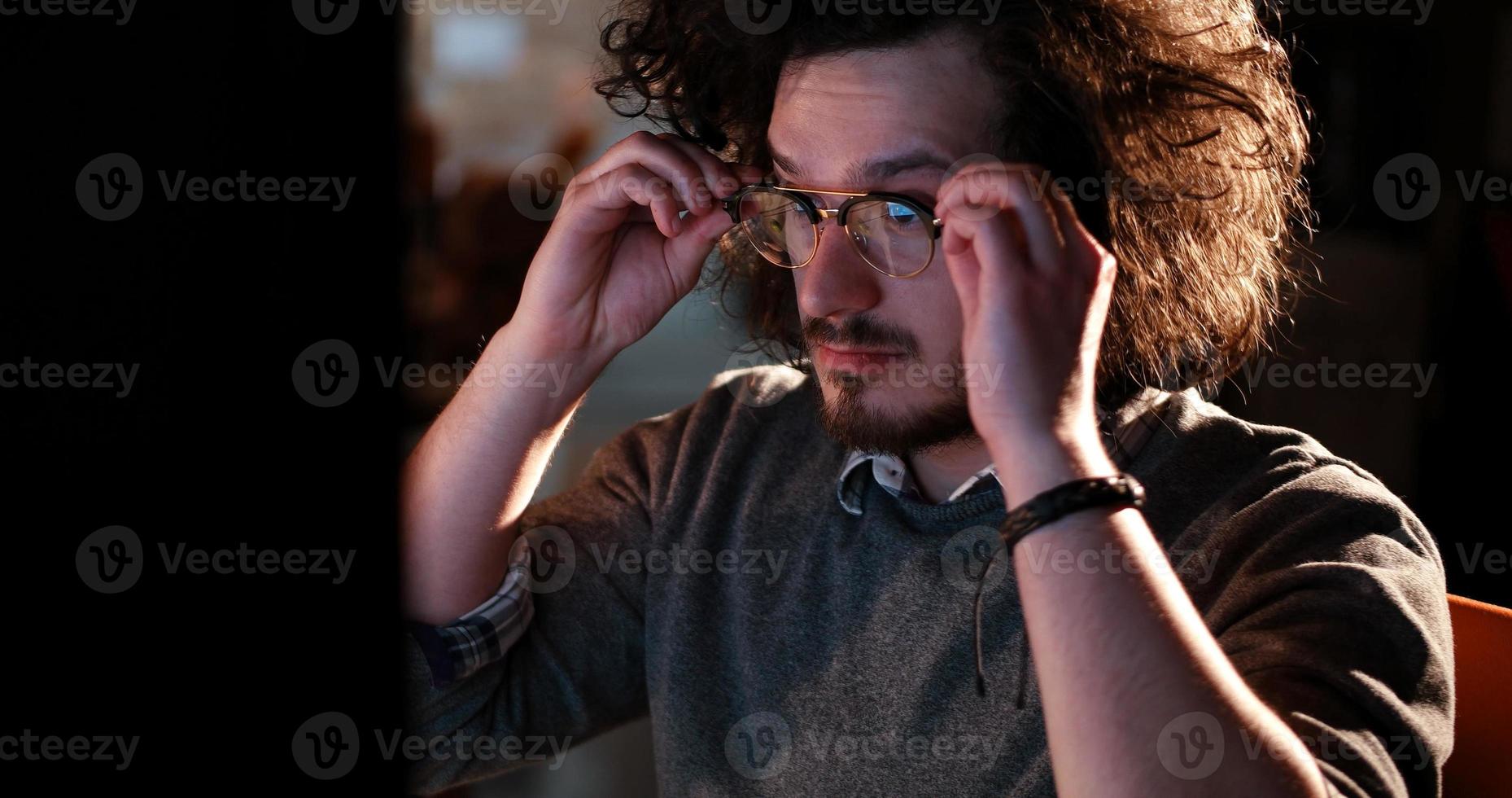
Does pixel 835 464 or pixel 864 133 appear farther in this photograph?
pixel 835 464

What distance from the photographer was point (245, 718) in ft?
2.48

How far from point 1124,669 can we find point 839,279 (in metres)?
0.52

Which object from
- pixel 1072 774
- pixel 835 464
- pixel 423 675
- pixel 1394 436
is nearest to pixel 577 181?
pixel 835 464

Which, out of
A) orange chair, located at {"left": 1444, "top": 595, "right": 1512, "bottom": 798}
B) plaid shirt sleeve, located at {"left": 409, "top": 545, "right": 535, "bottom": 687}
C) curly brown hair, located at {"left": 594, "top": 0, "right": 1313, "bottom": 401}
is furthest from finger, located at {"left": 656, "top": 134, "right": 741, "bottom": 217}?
orange chair, located at {"left": 1444, "top": 595, "right": 1512, "bottom": 798}

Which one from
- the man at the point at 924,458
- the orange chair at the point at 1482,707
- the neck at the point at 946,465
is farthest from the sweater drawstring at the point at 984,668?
the orange chair at the point at 1482,707

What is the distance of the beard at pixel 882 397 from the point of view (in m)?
1.23

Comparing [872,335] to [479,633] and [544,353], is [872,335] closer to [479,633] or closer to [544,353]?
[544,353]

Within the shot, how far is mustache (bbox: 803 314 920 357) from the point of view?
4.01 ft

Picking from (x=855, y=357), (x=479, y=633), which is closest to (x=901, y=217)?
(x=855, y=357)

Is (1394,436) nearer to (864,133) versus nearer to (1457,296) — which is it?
(1457,296)

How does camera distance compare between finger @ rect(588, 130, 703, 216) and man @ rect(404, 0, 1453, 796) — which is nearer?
man @ rect(404, 0, 1453, 796)

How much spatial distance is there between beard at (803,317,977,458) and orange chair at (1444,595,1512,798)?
0.50 m

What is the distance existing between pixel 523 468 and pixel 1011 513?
66 cm

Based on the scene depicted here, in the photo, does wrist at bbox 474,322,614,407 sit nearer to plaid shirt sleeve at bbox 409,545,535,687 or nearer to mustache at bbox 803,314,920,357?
plaid shirt sleeve at bbox 409,545,535,687
